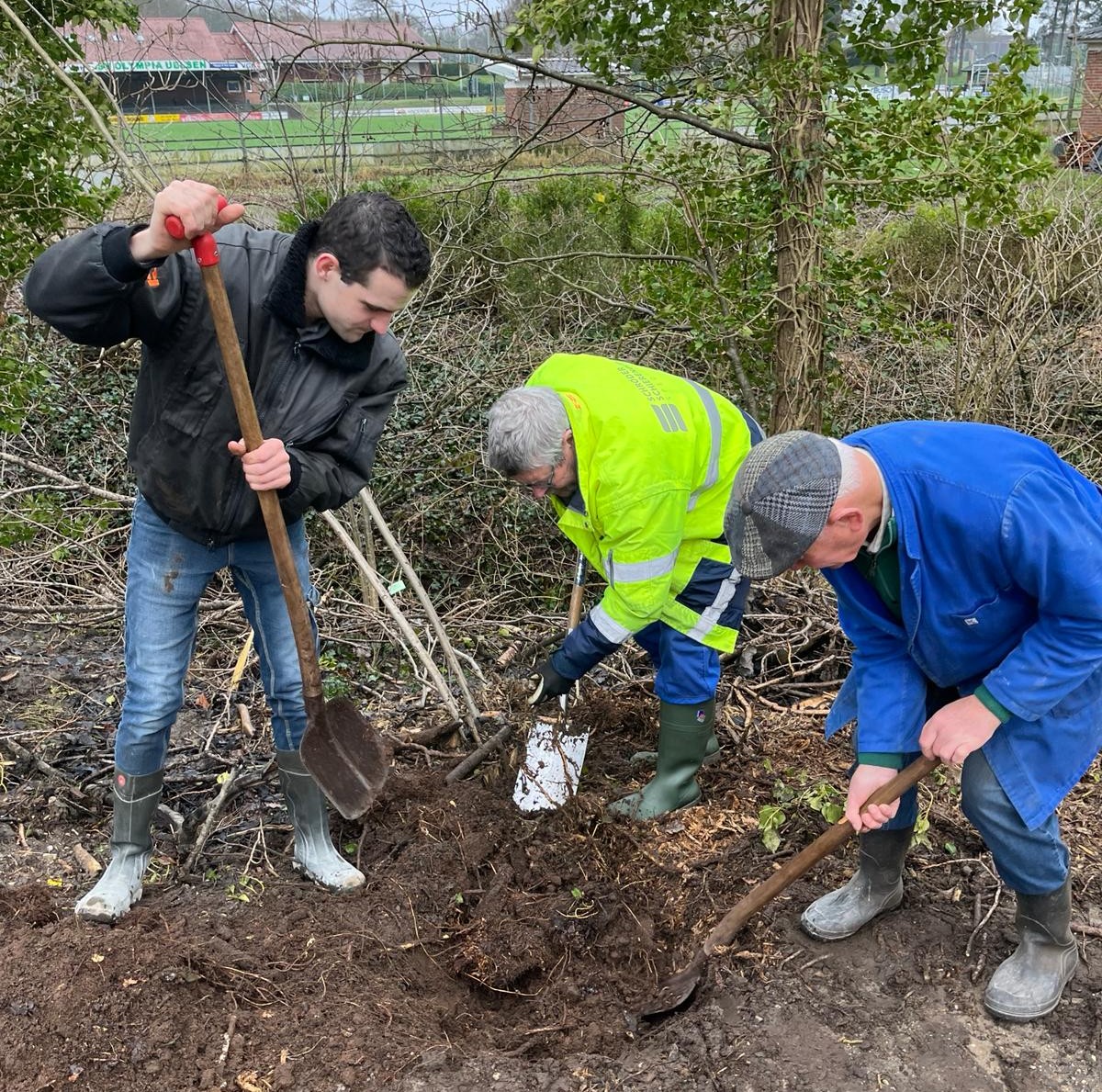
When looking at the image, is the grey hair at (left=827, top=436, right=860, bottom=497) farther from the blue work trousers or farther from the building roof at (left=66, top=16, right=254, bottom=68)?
the building roof at (left=66, top=16, right=254, bottom=68)

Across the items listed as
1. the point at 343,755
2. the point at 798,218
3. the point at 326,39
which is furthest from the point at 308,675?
the point at 326,39

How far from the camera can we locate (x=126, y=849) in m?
2.98

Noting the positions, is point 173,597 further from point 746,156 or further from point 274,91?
point 746,156

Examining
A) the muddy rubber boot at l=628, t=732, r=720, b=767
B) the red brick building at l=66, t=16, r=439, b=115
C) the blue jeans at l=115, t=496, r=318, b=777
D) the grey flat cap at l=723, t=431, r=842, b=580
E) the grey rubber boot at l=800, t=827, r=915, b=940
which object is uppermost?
the red brick building at l=66, t=16, r=439, b=115

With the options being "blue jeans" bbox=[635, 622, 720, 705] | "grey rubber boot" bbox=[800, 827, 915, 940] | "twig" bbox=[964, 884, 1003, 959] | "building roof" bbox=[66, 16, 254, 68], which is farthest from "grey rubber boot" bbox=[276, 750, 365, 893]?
"building roof" bbox=[66, 16, 254, 68]

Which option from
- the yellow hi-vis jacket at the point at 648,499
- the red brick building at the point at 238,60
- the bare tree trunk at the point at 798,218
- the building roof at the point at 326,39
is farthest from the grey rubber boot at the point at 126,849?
the bare tree trunk at the point at 798,218

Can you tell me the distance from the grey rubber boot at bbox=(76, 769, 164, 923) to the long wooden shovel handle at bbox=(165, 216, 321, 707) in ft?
1.99

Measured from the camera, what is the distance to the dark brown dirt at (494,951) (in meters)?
2.46

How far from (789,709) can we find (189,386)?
2.75m

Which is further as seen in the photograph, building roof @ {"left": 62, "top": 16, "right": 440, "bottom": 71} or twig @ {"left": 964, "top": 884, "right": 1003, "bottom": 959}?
building roof @ {"left": 62, "top": 16, "right": 440, "bottom": 71}

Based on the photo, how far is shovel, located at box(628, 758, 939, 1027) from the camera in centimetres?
262

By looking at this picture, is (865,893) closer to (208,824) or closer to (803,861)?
(803,861)

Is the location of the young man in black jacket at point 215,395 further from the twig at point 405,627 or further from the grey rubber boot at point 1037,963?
the grey rubber boot at point 1037,963

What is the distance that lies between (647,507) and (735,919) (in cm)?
121
